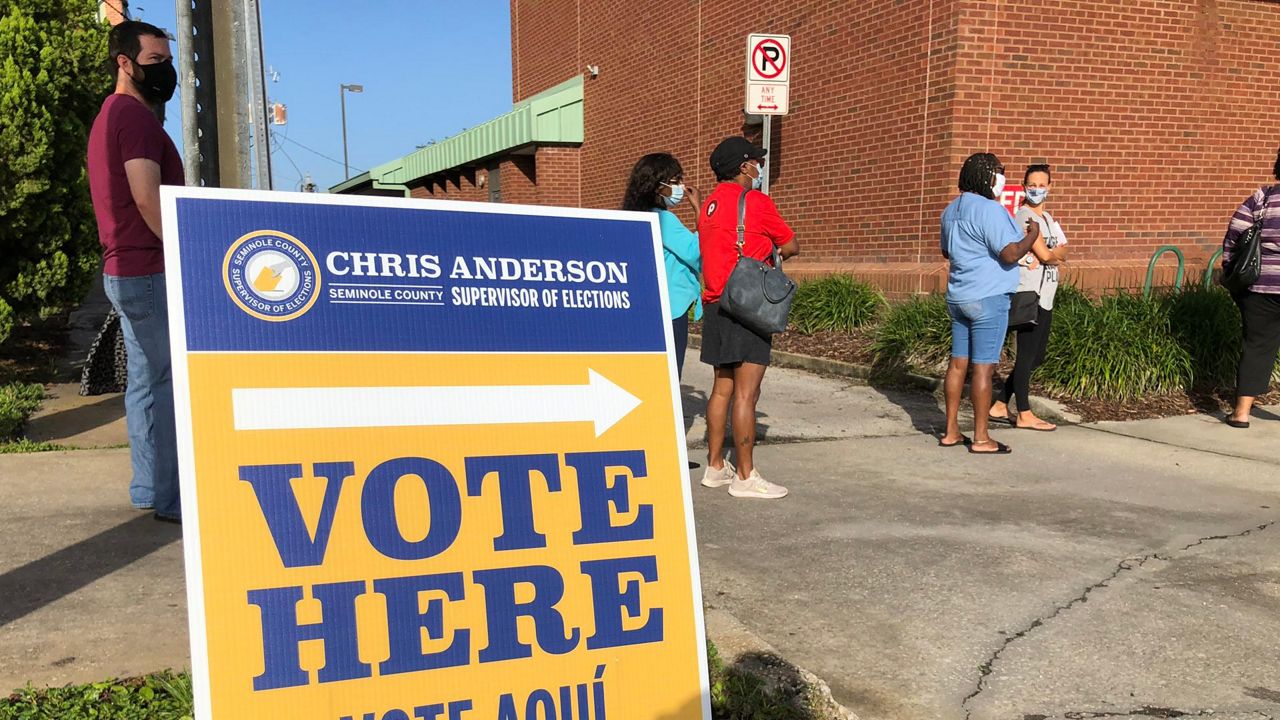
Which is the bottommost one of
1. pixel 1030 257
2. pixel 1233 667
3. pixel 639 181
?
pixel 1233 667

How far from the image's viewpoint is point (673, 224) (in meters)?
5.30

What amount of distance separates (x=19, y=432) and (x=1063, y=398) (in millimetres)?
7653

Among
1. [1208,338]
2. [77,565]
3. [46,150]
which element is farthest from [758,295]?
[46,150]

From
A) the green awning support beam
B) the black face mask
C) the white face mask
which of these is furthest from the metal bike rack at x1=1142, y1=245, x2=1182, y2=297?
the green awning support beam

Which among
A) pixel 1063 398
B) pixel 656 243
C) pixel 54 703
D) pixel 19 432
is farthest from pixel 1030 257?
pixel 19 432

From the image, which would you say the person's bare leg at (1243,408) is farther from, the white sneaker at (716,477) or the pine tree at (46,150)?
the pine tree at (46,150)

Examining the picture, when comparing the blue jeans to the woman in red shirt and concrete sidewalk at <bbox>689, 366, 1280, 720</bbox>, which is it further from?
the woman in red shirt

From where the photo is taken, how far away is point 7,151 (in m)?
7.12

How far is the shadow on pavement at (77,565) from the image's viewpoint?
3.33 metres

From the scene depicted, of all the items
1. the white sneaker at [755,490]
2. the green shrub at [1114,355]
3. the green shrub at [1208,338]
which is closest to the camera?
the white sneaker at [755,490]

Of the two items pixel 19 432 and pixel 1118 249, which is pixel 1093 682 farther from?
pixel 1118 249

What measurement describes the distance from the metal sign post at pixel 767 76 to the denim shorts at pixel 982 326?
4.07m

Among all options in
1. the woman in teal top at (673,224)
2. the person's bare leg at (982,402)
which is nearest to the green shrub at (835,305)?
the person's bare leg at (982,402)

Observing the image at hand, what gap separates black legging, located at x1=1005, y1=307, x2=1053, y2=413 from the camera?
271 inches
